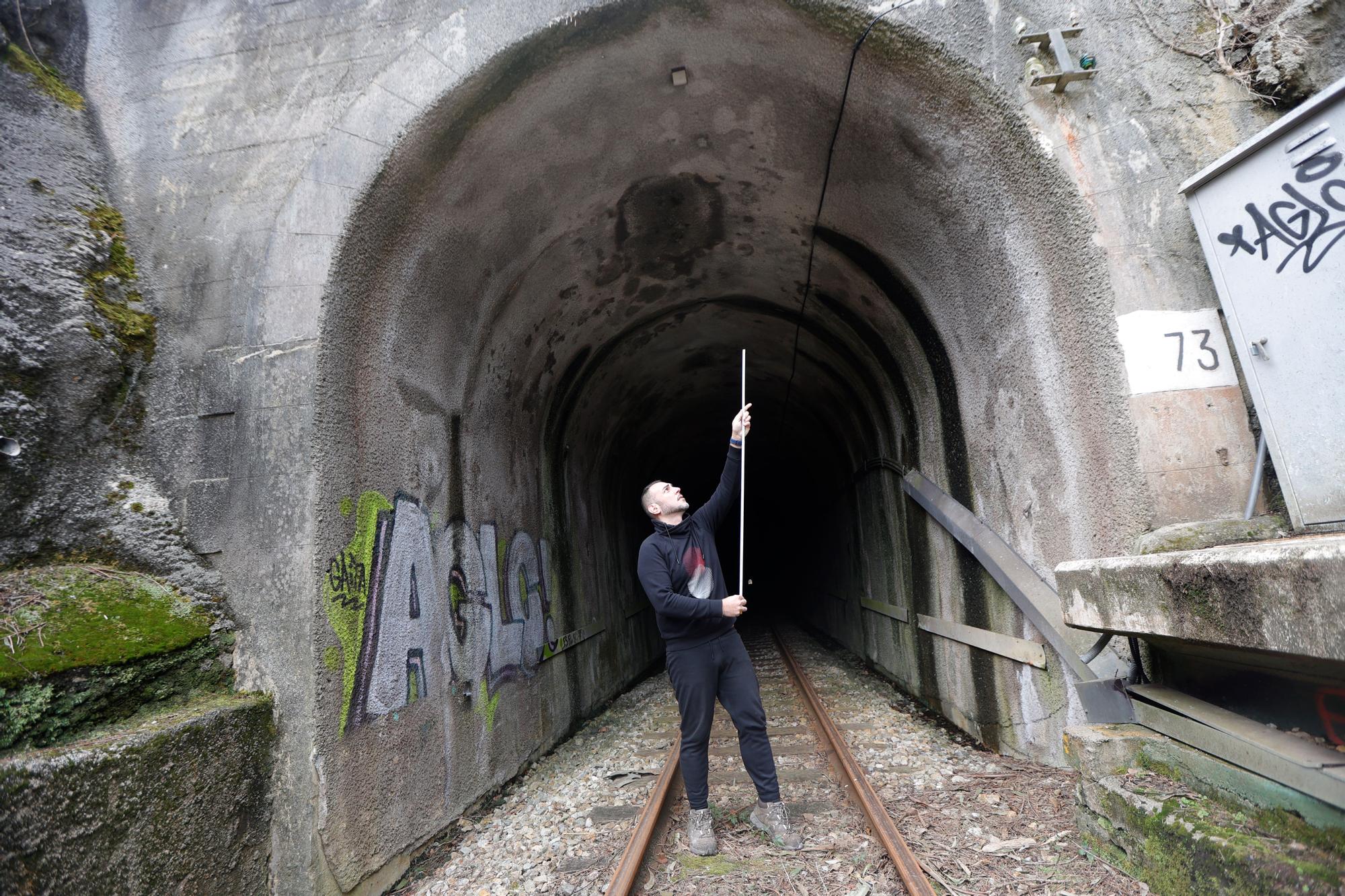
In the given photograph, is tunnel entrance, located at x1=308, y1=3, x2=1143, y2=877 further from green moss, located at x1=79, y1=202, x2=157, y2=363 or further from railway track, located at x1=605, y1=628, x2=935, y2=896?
railway track, located at x1=605, y1=628, x2=935, y2=896

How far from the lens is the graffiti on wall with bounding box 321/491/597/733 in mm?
3771

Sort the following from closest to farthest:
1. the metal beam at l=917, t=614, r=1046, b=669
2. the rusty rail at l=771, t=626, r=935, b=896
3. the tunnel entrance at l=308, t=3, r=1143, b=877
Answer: the rusty rail at l=771, t=626, r=935, b=896, the tunnel entrance at l=308, t=3, r=1143, b=877, the metal beam at l=917, t=614, r=1046, b=669

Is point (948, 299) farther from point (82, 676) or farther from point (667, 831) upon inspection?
point (82, 676)

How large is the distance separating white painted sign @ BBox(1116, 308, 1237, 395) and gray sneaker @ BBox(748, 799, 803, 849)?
113 inches

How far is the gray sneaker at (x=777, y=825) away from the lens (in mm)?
3818

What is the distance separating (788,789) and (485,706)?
7.16 feet

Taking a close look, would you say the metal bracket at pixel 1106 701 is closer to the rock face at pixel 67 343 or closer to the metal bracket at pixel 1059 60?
the metal bracket at pixel 1059 60

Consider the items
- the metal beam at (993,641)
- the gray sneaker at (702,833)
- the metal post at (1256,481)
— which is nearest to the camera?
the metal post at (1256,481)

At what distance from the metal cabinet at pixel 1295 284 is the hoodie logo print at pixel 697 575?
8.77ft

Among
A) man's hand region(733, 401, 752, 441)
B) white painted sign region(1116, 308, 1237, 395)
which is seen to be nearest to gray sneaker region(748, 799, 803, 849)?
man's hand region(733, 401, 752, 441)

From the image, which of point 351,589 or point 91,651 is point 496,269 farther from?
point 91,651

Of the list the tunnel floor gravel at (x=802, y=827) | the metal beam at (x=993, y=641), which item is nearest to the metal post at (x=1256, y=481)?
the metal beam at (x=993, y=641)

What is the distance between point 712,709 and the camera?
12.7ft

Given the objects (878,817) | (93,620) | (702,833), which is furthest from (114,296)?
(878,817)
